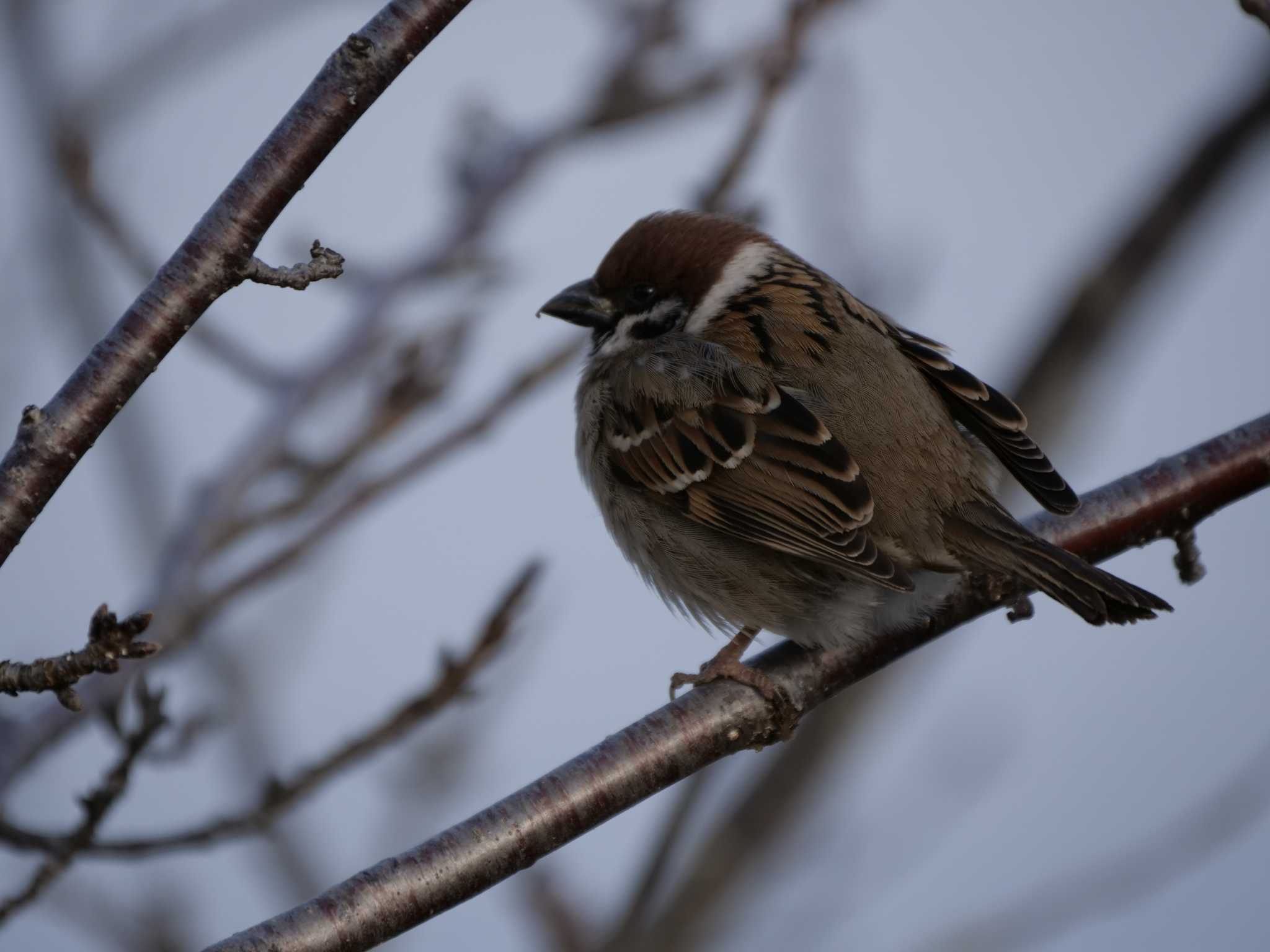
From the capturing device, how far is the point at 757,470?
11.4ft

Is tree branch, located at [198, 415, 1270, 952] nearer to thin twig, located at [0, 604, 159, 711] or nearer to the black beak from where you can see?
thin twig, located at [0, 604, 159, 711]

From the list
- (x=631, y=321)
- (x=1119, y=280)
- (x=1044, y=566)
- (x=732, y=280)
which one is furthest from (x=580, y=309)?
(x=1119, y=280)

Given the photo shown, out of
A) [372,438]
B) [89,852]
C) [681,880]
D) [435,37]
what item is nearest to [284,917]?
[89,852]

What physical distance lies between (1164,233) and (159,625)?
3.37m

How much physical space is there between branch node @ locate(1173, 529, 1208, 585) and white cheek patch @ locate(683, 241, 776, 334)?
132 centimetres

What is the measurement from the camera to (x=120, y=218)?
3.61 m

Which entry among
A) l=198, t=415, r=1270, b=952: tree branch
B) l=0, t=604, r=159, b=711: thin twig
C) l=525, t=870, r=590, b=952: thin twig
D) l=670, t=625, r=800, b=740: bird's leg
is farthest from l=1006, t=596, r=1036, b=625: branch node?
l=0, t=604, r=159, b=711: thin twig

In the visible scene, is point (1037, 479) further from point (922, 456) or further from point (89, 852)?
point (89, 852)

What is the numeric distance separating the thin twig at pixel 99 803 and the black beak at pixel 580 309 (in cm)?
176

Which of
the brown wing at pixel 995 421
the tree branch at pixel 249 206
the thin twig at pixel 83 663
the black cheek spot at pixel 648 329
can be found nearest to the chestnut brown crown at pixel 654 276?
the black cheek spot at pixel 648 329

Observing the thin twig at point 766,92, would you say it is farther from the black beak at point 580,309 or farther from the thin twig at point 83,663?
the thin twig at point 83,663

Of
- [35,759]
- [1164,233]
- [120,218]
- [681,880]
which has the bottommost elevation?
[681,880]

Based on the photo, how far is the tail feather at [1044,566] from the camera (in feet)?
9.58

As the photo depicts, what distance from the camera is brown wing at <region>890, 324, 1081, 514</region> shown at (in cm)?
336
